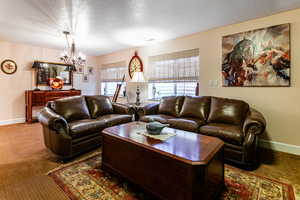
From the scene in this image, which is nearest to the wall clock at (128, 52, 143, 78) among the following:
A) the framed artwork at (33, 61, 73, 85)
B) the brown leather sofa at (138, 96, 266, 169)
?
the brown leather sofa at (138, 96, 266, 169)

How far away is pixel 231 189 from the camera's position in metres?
1.62

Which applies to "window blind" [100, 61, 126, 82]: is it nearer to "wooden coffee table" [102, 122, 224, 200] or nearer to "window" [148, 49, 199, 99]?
"window" [148, 49, 199, 99]

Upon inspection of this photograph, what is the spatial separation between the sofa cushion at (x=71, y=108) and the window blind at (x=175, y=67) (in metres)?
2.13

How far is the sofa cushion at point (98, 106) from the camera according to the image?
321cm

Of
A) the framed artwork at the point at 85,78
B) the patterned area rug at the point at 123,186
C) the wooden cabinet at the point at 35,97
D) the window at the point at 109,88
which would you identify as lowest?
the patterned area rug at the point at 123,186

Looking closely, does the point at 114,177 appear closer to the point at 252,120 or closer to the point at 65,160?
the point at 65,160

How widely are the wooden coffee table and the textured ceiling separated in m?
1.96

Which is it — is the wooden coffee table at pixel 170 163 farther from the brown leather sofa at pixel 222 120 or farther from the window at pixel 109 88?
the window at pixel 109 88

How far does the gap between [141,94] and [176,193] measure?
365 centimetres

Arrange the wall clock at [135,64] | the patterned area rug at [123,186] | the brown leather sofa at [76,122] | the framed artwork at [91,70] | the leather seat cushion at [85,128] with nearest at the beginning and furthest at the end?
1. the patterned area rug at [123,186]
2. the brown leather sofa at [76,122]
3. the leather seat cushion at [85,128]
4. the wall clock at [135,64]
5. the framed artwork at [91,70]

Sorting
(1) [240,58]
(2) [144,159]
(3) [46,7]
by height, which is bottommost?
(2) [144,159]

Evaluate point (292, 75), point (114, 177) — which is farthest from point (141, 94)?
point (292, 75)

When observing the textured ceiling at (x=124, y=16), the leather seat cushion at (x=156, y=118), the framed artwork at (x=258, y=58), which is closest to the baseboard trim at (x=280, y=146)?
the framed artwork at (x=258, y=58)

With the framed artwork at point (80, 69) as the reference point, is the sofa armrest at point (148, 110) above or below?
below
